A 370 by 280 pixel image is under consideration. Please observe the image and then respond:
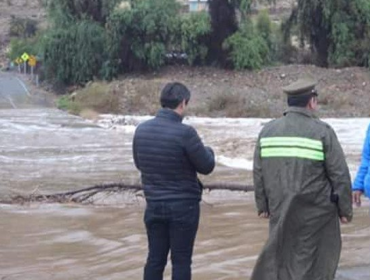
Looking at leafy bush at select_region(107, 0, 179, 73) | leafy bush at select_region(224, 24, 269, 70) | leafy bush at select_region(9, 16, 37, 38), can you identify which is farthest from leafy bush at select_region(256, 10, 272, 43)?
leafy bush at select_region(9, 16, 37, 38)

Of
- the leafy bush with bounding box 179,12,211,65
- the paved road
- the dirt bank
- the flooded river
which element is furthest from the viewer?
the leafy bush with bounding box 179,12,211,65

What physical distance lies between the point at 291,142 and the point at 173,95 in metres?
0.89

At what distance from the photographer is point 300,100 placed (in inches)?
281

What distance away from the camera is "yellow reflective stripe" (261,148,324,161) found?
7000 millimetres

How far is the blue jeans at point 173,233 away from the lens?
7156 mm

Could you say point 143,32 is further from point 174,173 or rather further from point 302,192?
point 302,192

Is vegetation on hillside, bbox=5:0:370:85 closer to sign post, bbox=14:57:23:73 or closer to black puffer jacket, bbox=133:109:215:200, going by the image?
sign post, bbox=14:57:23:73

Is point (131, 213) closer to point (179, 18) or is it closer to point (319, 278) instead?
point (319, 278)

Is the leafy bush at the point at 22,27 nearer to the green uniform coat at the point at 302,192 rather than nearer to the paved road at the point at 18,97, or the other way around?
the paved road at the point at 18,97

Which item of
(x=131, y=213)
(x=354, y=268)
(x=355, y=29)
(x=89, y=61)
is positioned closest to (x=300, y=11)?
(x=355, y=29)

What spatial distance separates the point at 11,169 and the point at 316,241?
16230 mm

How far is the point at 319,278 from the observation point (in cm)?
715

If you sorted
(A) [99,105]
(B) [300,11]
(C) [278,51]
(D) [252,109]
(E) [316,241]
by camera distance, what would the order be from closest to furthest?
(E) [316,241]
(D) [252,109]
(A) [99,105]
(B) [300,11]
(C) [278,51]

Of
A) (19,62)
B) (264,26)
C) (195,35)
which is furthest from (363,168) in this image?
(19,62)
